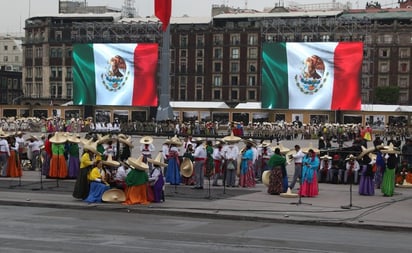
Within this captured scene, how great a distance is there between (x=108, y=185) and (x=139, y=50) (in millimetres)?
55966

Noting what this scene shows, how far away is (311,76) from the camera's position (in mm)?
70625

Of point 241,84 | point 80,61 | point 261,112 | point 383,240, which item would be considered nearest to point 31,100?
point 241,84

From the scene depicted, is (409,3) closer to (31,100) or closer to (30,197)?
(31,100)

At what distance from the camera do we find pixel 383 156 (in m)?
25.0

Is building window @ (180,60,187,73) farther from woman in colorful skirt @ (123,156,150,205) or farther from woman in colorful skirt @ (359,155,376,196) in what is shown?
woman in colorful skirt @ (123,156,150,205)

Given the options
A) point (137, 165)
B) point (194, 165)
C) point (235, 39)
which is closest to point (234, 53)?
point (235, 39)

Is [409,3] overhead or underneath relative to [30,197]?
overhead

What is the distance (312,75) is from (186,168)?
46739mm

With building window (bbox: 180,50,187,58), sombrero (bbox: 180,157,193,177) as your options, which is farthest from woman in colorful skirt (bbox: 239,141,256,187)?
building window (bbox: 180,50,187,58)

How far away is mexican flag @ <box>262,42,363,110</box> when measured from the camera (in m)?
69.4

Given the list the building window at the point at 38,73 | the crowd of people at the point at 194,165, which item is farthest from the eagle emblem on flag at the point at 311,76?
the building window at the point at 38,73

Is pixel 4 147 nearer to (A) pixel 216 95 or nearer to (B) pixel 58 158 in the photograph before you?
(B) pixel 58 158

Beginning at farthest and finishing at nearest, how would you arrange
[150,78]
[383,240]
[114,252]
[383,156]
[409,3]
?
[409,3]
[150,78]
[383,156]
[383,240]
[114,252]

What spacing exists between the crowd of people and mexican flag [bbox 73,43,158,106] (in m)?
44.6
